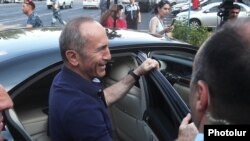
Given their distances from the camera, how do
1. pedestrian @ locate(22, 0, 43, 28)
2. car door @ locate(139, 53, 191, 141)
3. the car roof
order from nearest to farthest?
1. the car roof
2. car door @ locate(139, 53, 191, 141)
3. pedestrian @ locate(22, 0, 43, 28)

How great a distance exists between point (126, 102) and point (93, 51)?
997mm

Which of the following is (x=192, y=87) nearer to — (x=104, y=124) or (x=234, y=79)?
(x=234, y=79)

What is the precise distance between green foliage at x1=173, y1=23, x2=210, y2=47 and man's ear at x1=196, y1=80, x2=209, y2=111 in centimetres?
700

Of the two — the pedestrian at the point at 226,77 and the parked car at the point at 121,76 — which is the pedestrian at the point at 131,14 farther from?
the pedestrian at the point at 226,77

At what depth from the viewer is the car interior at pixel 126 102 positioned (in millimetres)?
2893

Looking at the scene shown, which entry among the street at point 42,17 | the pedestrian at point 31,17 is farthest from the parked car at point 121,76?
the street at point 42,17

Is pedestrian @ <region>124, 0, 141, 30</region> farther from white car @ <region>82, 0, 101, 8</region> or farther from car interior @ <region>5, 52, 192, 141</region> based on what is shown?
white car @ <region>82, 0, 101, 8</region>

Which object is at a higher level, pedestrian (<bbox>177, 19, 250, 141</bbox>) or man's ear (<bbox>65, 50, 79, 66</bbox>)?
pedestrian (<bbox>177, 19, 250, 141</bbox>)

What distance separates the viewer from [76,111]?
6.67 feet

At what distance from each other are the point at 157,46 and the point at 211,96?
1.89 meters

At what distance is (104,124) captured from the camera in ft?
6.86

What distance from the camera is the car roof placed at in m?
2.37

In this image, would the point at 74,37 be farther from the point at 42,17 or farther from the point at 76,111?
the point at 42,17

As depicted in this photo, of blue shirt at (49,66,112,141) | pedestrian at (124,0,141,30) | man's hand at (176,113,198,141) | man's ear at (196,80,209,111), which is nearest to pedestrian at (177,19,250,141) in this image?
man's ear at (196,80,209,111)
